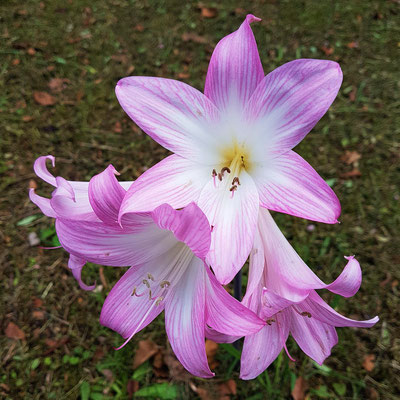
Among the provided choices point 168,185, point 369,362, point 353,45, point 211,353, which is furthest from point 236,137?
point 353,45

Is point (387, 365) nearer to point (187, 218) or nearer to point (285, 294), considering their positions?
point (285, 294)

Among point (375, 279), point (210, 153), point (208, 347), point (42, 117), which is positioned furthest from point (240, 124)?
point (42, 117)

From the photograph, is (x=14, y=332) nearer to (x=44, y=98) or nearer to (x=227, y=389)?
(x=227, y=389)

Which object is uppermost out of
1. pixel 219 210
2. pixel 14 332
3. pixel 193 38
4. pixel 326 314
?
pixel 219 210

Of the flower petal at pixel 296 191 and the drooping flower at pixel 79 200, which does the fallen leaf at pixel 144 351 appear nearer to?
the drooping flower at pixel 79 200

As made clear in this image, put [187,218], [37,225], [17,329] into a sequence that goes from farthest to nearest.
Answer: [37,225], [17,329], [187,218]

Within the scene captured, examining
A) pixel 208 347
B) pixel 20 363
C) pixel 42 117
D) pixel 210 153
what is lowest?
pixel 20 363
